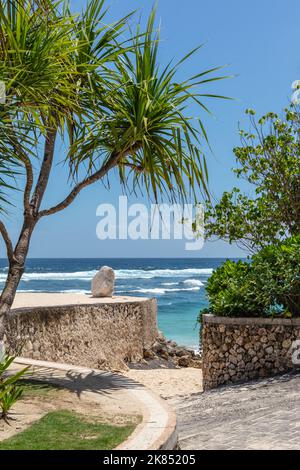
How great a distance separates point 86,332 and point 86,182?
8.53 meters

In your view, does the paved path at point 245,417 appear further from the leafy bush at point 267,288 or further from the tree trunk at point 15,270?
the tree trunk at point 15,270

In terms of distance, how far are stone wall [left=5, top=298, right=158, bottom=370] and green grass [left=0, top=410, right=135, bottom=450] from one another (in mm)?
6148

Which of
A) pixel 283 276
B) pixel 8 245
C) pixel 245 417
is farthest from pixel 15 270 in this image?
pixel 283 276

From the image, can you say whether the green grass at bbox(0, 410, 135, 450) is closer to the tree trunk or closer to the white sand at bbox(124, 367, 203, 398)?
the tree trunk

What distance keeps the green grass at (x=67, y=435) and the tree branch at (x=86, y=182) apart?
255 centimetres

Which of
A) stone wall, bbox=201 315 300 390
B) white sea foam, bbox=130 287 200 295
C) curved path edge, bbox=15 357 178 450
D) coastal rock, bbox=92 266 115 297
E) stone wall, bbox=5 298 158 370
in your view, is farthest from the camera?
white sea foam, bbox=130 287 200 295

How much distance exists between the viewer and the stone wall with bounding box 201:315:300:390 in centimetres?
918

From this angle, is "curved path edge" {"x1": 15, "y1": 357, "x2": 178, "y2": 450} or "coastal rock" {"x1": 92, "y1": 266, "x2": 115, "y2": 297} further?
"coastal rock" {"x1": 92, "y1": 266, "x2": 115, "y2": 297}

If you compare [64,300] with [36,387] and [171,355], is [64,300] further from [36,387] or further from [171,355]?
[36,387]

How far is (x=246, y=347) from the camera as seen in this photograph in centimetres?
952

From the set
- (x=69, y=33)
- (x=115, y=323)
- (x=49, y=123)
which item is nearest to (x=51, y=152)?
(x=49, y=123)

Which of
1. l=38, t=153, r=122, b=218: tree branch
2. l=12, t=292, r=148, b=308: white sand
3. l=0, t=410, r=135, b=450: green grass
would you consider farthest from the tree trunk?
l=12, t=292, r=148, b=308: white sand

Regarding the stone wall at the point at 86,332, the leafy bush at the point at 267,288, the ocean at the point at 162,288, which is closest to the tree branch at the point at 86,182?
the leafy bush at the point at 267,288

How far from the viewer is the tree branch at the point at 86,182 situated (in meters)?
6.89
